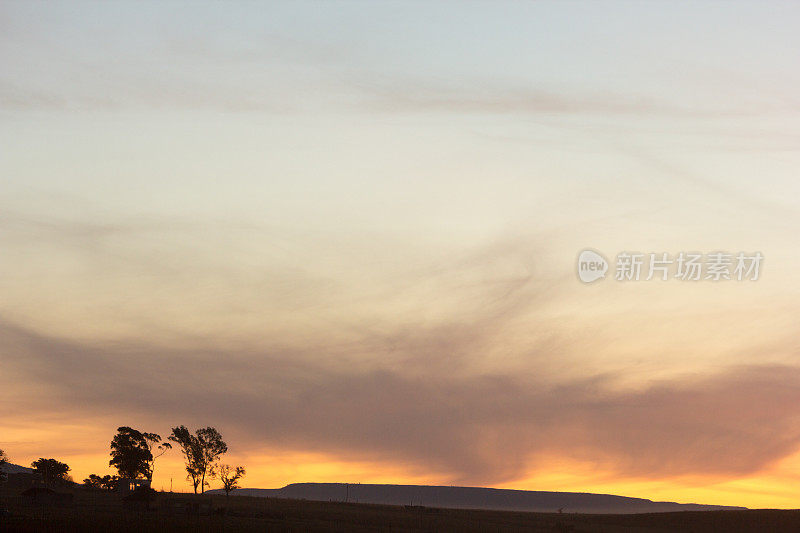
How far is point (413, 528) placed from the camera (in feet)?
393

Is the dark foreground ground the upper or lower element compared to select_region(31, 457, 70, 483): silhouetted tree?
lower

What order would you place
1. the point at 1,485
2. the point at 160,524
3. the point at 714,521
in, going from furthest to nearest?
the point at 1,485, the point at 714,521, the point at 160,524

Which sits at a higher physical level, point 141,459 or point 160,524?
point 141,459

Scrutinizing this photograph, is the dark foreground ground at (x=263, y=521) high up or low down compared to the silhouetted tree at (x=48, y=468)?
down

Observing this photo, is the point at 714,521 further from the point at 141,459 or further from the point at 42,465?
the point at 42,465

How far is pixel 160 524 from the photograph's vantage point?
101 metres

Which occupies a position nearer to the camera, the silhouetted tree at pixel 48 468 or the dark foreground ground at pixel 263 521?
the dark foreground ground at pixel 263 521

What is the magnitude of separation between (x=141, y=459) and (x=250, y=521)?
80602 millimetres

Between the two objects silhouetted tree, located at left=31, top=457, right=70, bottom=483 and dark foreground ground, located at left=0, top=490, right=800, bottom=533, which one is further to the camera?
silhouetted tree, located at left=31, top=457, right=70, bottom=483

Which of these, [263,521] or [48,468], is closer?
[263,521]

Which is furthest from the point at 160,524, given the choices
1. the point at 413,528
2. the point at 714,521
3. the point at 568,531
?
the point at 714,521

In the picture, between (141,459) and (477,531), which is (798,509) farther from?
(141,459)

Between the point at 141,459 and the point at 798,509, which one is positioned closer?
the point at 798,509

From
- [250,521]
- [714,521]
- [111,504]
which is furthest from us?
[714,521]
